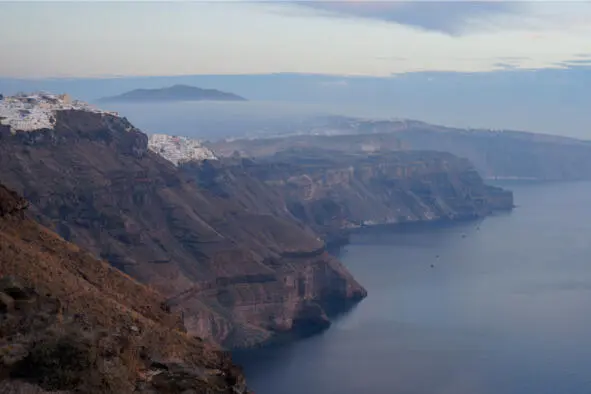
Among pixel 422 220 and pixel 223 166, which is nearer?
pixel 223 166

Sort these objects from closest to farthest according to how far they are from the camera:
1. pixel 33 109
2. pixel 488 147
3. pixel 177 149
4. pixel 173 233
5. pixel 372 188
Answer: pixel 173 233 < pixel 33 109 < pixel 177 149 < pixel 372 188 < pixel 488 147

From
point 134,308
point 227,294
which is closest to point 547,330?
point 227,294

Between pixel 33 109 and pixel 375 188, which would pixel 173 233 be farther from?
pixel 375 188

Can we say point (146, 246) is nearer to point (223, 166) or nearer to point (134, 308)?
point (223, 166)

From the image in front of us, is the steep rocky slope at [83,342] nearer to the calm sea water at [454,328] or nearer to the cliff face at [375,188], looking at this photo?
the calm sea water at [454,328]

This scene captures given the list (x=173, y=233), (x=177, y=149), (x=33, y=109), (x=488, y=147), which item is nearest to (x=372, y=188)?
(x=177, y=149)

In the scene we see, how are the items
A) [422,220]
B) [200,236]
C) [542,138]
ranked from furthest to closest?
Result: 1. [542,138]
2. [422,220]
3. [200,236]

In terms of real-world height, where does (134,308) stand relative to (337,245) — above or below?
above
